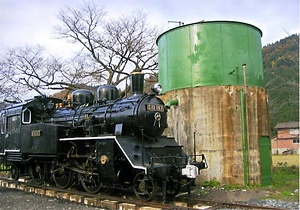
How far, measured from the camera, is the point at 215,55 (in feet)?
36.9

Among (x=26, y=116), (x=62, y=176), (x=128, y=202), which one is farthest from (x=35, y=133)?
(x=128, y=202)

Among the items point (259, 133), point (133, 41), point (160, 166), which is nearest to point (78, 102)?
point (160, 166)

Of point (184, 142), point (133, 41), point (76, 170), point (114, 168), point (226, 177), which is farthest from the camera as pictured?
point (133, 41)

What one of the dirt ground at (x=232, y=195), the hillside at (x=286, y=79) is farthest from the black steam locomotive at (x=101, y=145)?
the hillside at (x=286, y=79)

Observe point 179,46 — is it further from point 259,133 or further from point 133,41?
point 133,41

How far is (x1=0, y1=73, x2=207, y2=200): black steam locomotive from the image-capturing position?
817 centimetres

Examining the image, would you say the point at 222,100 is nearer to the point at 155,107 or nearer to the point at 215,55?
the point at 215,55

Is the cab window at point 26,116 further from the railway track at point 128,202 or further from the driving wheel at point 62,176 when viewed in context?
the railway track at point 128,202

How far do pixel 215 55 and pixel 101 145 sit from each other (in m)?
5.20

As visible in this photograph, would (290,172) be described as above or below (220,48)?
below

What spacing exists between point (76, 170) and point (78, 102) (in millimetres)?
2973

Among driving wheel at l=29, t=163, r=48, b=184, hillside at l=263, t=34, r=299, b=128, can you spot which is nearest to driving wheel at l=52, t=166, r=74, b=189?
driving wheel at l=29, t=163, r=48, b=184

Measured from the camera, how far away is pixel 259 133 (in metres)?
11.1

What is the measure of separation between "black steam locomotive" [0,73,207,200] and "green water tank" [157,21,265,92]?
245 centimetres
